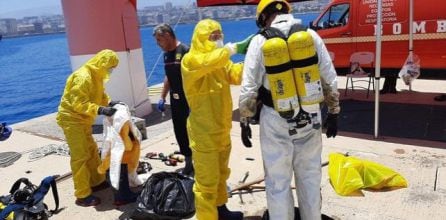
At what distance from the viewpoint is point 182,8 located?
25.1ft

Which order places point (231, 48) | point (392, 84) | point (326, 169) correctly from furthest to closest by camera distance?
point (392, 84) → point (326, 169) → point (231, 48)

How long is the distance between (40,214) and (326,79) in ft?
9.07

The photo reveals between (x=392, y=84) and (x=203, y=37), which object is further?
(x=392, y=84)

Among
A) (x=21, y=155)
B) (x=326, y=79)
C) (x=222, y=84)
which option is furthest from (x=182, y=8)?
(x=326, y=79)

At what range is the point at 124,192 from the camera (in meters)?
4.05

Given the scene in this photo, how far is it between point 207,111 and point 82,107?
1399 millimetres

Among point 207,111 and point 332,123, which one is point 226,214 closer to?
point 207,111

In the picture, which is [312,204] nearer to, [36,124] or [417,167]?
[417,167]

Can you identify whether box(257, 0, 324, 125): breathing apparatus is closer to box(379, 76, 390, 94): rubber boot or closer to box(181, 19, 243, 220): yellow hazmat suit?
box(181, 19, 243, 220): yellow hazmat suit

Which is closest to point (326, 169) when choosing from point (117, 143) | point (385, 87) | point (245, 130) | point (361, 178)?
point (361, 178)

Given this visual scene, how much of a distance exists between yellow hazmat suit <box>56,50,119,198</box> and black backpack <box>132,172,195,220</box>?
0.78 metres

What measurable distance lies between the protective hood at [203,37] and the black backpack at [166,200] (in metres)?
1.39

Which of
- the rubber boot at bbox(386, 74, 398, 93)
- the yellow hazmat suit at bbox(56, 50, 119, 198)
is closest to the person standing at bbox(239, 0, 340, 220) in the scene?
the yellow hazmat suit at bbox(56, 50, 119, 198)

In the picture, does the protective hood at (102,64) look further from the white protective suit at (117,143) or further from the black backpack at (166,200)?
the black backpack at (166,200)
